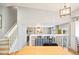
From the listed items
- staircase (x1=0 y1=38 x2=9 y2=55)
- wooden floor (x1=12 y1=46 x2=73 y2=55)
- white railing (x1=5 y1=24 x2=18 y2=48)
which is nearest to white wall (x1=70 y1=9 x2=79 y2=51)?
white railing (x1=5 y1=24 x2=18 y2=48)

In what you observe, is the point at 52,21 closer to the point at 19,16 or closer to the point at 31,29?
the point at 31,29

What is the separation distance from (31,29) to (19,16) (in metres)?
0.97

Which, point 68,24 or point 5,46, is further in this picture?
point 68,24

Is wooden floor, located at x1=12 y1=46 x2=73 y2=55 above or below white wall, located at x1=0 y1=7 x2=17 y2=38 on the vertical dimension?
below

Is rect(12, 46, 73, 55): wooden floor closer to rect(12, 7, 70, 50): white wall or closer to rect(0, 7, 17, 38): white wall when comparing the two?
rect(12, 7, 70, 50): white wall

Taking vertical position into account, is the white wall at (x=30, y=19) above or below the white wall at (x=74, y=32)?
above

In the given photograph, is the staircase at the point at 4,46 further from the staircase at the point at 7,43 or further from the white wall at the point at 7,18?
the white wall at the point at 7,18

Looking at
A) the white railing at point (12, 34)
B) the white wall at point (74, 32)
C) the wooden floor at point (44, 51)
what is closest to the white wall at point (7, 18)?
the white railing at point (12, 34)

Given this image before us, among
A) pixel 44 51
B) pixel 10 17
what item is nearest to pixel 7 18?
pixel 10 17

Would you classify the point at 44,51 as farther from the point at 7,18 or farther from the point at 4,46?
the point at 7,18

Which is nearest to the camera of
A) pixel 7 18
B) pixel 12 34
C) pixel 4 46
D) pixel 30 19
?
pixel 4 46

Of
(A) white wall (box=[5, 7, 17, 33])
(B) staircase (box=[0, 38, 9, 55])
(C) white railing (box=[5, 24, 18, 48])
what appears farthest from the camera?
(A) white wall (box=[5, 7, 17, 33])

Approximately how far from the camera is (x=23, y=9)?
6723 millimetres
